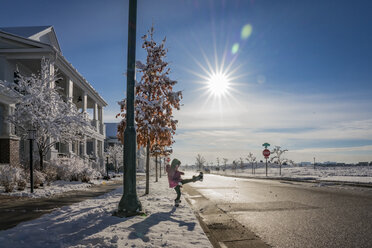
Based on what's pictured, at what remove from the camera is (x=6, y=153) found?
1538 centimetres

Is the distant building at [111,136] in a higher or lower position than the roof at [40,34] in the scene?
lower

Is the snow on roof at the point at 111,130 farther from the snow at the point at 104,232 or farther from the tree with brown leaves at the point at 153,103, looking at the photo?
the snow at the point at 104,232

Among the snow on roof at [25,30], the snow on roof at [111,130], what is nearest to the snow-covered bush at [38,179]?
the snow on roof at [25,30]

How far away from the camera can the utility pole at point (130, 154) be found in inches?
233

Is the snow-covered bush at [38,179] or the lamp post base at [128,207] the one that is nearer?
the lamp post base at [128,207]

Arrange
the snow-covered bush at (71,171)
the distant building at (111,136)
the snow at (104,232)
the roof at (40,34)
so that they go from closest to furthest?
the snow at (104,232) → the snow-covered bush at (71,171) → the roof at (40,34) → the distant building at (111,136)

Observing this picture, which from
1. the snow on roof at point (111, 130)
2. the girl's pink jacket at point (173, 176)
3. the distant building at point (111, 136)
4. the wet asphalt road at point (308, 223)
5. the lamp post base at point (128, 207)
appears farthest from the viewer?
the snow on roof at point (111, 130)

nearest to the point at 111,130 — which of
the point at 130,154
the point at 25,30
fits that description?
the point at 25,30

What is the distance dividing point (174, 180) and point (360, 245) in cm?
514

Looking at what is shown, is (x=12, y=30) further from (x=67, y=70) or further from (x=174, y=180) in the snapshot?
(x=174, y=180)

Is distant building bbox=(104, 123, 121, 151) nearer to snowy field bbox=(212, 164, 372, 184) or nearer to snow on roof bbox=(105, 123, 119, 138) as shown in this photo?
snow on roof bbox=(105, 123, 119, 138)

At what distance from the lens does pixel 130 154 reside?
5965 millimetres

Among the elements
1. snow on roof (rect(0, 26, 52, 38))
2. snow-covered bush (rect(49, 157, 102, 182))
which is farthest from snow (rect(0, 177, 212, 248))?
snow on roof (rect(0, 26, 52, 38))

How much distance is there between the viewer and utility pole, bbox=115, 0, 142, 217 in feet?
19.4
